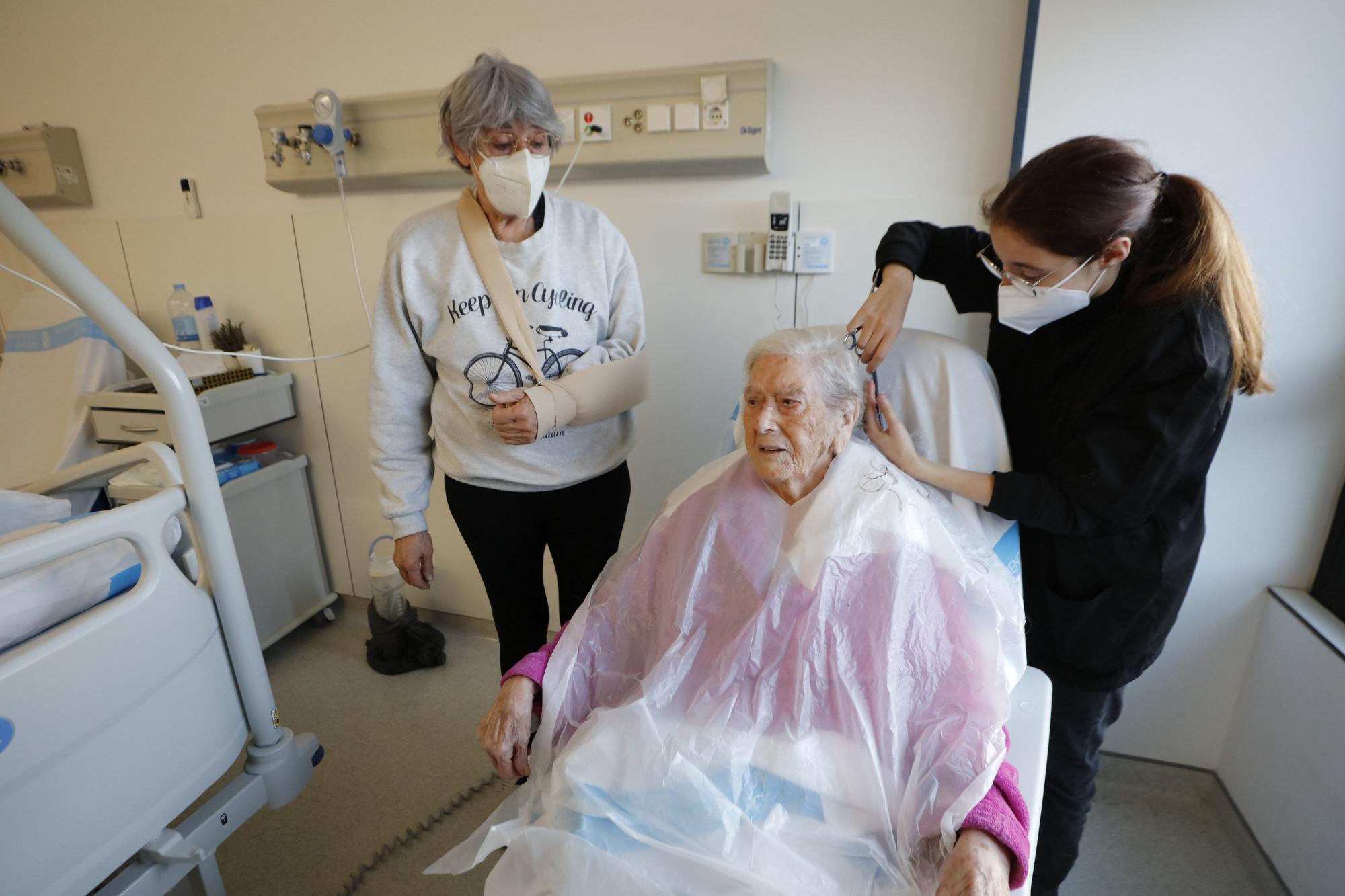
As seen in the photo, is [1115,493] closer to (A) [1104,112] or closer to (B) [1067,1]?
(A) [1104,112]

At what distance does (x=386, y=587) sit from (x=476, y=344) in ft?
4.70

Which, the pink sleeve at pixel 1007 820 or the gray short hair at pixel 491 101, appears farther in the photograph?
the gray short hair at pixel 491 101

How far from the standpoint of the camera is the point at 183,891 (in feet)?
5.28

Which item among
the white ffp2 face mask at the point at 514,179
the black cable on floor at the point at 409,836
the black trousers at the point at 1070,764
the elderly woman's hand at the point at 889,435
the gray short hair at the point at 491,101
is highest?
the gray short hair at the point at 491,101

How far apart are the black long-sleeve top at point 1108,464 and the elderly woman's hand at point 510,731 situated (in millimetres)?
793

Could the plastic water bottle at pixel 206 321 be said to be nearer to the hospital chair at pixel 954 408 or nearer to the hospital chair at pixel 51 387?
the hospital chair at pixel 51 387

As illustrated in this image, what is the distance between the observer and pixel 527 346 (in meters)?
1.33

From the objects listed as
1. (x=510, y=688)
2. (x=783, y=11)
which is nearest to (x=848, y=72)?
(x=783, y=11)

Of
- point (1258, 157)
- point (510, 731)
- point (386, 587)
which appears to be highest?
point (1258, 157)

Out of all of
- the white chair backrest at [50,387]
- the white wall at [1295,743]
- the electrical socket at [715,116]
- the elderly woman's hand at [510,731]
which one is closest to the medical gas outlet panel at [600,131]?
the electrical socket at [715,116]

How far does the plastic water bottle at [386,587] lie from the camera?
2430 millimetres

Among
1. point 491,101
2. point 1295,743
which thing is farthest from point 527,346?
point 1295,743

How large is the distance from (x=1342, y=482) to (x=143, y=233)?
3543mm

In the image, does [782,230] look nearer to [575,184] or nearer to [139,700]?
[575,184]
